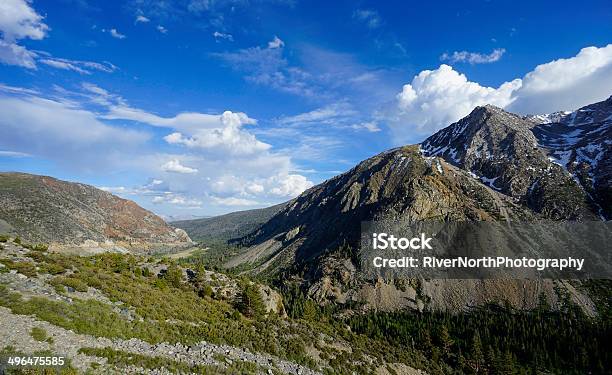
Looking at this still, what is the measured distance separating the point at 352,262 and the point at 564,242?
392ft

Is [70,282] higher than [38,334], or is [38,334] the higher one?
[70,282]

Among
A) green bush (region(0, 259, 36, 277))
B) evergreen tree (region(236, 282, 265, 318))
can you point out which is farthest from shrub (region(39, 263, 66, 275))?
evergreen tree (region(236, 282, 265, 318))

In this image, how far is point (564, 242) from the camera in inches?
7426

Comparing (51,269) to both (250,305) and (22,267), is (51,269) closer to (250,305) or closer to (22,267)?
(22,267)

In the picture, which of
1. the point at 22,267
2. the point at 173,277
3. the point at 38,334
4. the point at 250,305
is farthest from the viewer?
the point at 173,277

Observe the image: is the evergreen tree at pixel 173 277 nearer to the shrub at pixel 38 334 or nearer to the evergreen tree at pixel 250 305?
the evergreen tree at pixel 250 305

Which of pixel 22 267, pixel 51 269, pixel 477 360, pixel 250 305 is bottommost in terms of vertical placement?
pixel 477 360

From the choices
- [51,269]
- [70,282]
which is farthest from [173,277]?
[70,282]

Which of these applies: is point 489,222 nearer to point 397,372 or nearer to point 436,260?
point 436,260

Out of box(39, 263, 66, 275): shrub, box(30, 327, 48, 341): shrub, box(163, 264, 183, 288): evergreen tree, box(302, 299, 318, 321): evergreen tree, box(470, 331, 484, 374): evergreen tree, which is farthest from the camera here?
box(470, 331, 484, 374): evergreen tree

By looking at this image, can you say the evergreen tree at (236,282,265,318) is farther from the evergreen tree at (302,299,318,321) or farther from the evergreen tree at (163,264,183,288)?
the evergreen tree at (302,299,318,321)

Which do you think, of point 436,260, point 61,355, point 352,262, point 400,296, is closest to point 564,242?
point 436,260

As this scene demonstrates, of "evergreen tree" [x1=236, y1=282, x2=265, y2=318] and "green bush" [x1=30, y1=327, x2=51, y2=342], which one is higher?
"green bush" [x1=30, y1=327, x2=51, y2=342]

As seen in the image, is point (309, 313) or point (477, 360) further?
point (477, 360)
